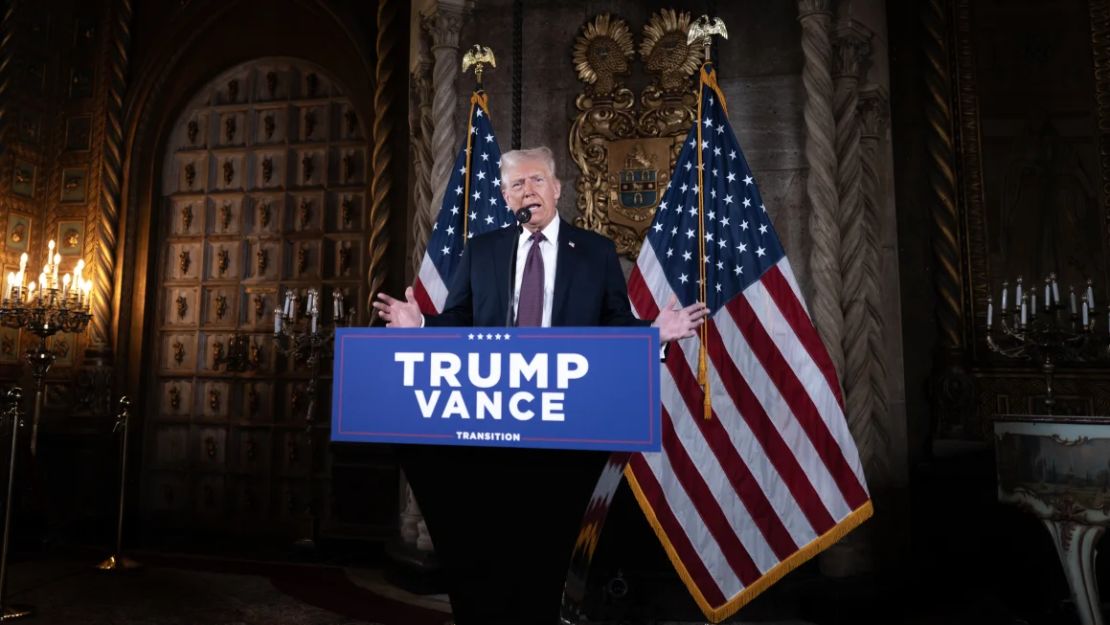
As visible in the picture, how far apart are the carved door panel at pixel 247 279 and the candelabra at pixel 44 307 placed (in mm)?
763

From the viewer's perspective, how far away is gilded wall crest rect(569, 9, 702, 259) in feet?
17.9

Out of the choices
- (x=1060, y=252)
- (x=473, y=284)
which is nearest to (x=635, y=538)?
(x=473, y=284)

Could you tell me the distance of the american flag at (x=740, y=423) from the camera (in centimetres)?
423

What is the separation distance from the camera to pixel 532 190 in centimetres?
295

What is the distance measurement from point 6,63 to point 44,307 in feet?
9.54

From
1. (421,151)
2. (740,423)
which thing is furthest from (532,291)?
(421,151)

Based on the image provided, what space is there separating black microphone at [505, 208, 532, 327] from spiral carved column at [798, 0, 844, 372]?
9.12ft

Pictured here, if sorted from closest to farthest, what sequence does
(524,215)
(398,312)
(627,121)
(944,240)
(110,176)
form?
(398,312) → (524,215) → (627,121) → (944,240) → (110,176)

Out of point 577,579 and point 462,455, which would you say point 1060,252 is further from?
point 462,455

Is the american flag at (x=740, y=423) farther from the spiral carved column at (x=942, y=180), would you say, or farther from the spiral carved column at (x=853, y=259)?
the spiral carved column at (x=942, y=180)

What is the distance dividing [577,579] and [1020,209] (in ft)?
16.2

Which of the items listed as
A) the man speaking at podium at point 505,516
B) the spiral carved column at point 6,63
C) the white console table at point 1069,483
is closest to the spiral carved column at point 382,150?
the spiral carved column at point 6,63

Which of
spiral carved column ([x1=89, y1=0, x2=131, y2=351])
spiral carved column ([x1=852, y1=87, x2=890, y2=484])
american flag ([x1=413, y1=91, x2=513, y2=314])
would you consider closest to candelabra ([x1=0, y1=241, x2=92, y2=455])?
spiral carved column ([x1=89, y1=0, x2=131, y2=351])

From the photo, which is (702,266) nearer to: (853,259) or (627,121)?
(853,259)
